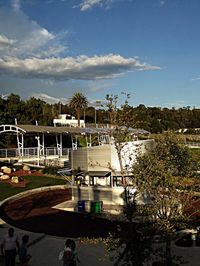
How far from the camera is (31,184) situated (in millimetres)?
28750

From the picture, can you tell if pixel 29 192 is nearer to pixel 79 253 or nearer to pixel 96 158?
pixel 96 158

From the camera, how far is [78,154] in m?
22.2

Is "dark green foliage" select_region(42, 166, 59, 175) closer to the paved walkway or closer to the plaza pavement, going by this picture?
the paved walkway

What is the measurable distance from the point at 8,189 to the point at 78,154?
737 centimetres

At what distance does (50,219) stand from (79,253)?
605cm

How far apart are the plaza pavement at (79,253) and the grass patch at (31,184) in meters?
9.79

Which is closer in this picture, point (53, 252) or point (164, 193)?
point (164, 193)

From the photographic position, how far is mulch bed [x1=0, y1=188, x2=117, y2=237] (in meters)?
16.6

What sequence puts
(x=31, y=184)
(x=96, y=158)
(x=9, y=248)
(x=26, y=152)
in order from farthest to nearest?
(x=26, y=152)
(x=31, y=184)
(x=96, y=158)
(x=9, y=248)

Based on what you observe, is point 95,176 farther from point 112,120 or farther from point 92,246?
point 112,120

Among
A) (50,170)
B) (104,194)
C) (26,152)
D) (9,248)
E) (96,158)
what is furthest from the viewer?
(26,152)

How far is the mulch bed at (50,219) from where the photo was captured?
1658 cm

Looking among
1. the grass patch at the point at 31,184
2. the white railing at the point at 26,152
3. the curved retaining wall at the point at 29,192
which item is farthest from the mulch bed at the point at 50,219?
the white railing at the point at 26,152

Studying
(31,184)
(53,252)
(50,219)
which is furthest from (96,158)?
(31,184)
